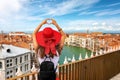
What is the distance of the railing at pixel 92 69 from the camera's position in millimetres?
2932

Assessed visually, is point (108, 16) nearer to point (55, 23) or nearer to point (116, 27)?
point (116, 27)

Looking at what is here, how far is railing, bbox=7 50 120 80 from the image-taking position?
293 cm

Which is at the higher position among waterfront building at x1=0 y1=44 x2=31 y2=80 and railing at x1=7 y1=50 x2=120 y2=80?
railing at x1=7 y1=50 x2=120 y2=80

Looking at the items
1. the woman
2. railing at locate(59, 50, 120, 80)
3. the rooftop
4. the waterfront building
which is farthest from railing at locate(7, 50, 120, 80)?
the rooftop

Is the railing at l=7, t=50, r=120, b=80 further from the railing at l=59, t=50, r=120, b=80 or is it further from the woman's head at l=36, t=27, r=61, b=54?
the woman's head at l=36, t=27, r=61, b=54

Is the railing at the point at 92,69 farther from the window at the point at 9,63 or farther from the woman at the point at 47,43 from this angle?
the window at the point at 9,63

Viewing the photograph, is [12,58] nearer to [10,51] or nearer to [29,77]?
[10,51]

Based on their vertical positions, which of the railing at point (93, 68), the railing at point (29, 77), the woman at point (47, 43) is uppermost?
the woman at point (47, 43)

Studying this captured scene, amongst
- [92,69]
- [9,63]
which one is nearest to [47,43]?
[92,69]

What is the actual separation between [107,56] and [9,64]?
21606 mm

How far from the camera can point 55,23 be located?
7.48ft

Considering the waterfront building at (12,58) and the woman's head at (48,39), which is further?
the waterfront building at (12,58)

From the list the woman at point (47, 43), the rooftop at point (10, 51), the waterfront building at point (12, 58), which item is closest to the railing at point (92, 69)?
the woman at point (47, 43)

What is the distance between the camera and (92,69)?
3.75 meters
